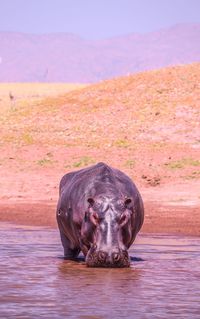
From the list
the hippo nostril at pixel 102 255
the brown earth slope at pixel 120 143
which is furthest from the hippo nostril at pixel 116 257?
the brown earth slope at pixel 120 143

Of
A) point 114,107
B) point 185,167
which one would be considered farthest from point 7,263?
point 114,107

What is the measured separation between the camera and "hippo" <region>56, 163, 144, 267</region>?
12.3 metres

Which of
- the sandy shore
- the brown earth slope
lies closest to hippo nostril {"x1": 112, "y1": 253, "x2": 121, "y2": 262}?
the sandy shore

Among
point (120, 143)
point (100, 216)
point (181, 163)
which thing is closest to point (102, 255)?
point (100, 216)

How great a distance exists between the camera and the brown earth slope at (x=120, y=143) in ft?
74.0

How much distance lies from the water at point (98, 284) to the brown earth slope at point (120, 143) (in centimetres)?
396

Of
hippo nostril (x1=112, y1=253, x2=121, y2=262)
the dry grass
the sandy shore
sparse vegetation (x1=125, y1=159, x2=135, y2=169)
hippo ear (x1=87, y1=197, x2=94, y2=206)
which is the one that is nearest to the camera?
hippo nostril (x1=112, y1=253, x2=121, y2=262)

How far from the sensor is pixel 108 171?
45.4ft

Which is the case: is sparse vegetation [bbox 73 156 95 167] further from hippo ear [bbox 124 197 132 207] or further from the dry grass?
hippo ear [bbox 124 197 132 207]

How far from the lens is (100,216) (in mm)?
12555

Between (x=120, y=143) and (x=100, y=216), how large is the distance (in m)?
18.7

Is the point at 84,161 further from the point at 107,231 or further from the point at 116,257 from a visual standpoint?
the point at 116,257

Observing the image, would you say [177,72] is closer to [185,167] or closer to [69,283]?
[185,167]

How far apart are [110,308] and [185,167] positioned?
1692cm
